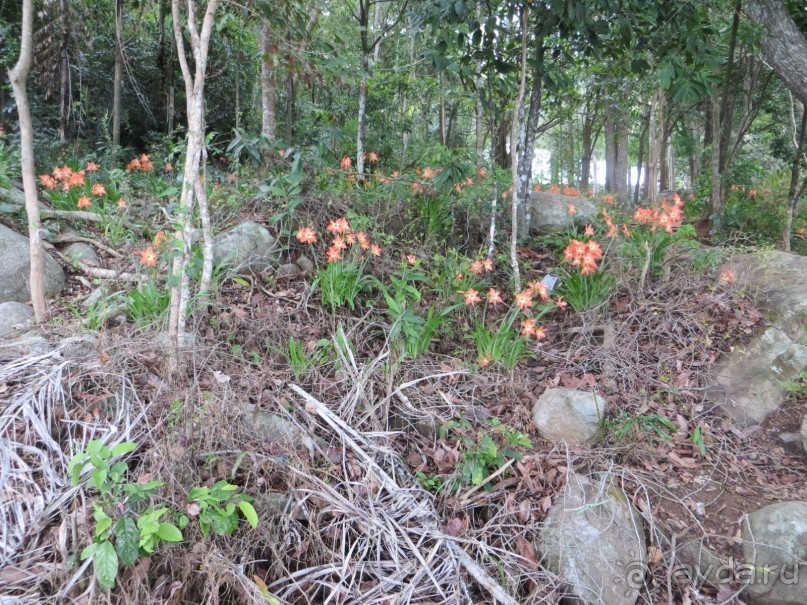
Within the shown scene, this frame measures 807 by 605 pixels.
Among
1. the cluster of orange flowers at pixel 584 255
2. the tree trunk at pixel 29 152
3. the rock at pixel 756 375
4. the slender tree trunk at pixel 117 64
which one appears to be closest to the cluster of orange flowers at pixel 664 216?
the cluster of orange flowers at pixel 584 255

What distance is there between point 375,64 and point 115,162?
3.15 metres

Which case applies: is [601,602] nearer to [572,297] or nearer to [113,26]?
[572,297]

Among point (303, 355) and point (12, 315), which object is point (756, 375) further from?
point (12, 315)

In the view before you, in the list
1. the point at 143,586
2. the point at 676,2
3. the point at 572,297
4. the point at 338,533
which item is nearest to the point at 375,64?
the point at 676,2

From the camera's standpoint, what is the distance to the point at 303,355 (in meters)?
2.99

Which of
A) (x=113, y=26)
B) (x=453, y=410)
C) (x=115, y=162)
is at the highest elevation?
(x=113, y=26)

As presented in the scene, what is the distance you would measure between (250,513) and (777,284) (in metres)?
3.85

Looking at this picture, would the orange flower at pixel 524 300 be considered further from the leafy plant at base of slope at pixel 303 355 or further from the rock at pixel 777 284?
the rock at pixel 777 284

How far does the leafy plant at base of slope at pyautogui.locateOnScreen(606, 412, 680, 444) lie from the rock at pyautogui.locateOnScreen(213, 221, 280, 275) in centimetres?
257

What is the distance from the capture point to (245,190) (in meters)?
4.19

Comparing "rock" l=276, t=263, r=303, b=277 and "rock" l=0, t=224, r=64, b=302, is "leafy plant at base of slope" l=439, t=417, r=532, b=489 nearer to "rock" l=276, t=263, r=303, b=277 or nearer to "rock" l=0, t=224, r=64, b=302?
"rock" l=276, t=263, r=303, b=277

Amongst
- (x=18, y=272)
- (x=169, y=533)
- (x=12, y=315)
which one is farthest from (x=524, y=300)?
(x=18, y=272)

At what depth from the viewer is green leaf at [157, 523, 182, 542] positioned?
5.82 feet

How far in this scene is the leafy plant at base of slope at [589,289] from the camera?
12.4ft
